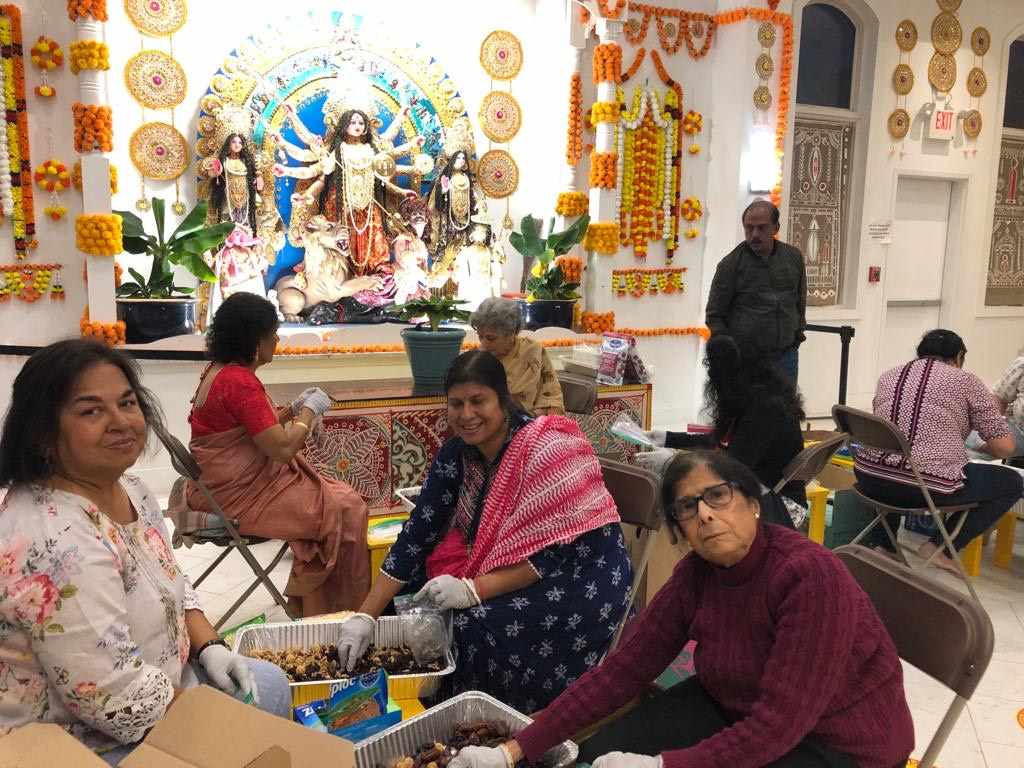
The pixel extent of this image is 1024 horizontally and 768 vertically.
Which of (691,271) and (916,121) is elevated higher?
(916,121)

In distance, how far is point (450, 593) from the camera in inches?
82.7

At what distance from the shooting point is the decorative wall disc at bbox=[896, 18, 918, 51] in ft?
23.1

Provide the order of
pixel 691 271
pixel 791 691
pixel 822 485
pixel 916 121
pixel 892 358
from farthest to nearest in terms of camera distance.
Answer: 1. pixel 892 358
2. pixel 916 121
3. pixel 691 271
4. pixel 822 485
5. pixel 791 691

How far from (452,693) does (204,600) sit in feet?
5.67

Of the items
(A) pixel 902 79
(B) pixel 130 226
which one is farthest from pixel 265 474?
(A) pixel 902 79

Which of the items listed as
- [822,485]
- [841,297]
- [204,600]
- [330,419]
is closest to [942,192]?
[841,297]

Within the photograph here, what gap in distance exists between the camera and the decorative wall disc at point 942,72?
725cm

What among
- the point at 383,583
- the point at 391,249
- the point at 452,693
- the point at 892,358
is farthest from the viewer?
the point at 892,358

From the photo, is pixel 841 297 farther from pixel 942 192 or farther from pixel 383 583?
pixel 383 583

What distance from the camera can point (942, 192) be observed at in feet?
25.1

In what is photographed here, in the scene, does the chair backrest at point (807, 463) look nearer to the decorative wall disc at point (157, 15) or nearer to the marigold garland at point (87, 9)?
the marigold garland at point (87, 9)

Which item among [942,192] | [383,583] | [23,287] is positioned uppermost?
[942,192]

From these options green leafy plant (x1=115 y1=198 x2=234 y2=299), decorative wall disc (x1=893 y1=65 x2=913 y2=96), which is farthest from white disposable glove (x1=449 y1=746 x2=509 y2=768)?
decorative wall disc (x1=893 y1=65 x2=913 y2=96)

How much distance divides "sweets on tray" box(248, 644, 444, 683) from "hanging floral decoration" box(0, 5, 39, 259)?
3640mm
